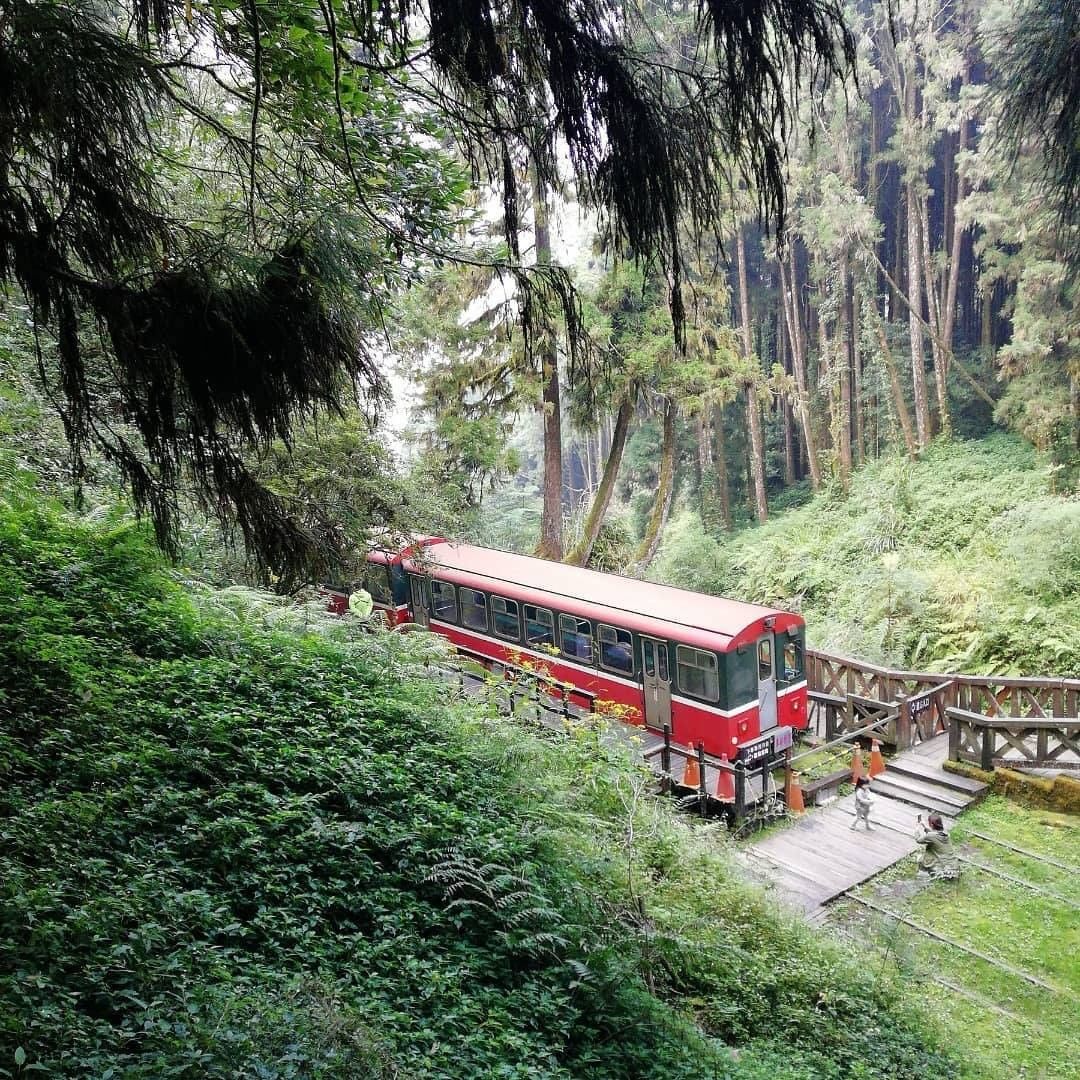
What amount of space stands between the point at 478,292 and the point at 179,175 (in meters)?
8.58

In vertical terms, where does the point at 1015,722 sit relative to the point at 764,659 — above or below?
below

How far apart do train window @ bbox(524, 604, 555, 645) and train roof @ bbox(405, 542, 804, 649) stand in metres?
0.20

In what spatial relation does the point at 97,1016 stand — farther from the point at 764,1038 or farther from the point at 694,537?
the point at 694,537

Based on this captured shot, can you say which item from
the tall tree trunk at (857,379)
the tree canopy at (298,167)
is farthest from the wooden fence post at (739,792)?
the tall tree trunk at (857,379)

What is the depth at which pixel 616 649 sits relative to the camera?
10.8m

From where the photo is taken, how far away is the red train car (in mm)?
9656

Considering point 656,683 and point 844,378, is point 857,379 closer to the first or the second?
point 844,378

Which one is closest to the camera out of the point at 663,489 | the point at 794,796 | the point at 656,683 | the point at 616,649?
the point at 794,796

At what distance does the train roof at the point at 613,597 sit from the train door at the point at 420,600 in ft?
2.23

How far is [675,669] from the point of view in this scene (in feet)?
32.8

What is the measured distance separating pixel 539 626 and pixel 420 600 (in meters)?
3.41

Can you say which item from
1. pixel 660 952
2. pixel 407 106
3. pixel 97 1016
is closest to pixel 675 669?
pixel 660 952

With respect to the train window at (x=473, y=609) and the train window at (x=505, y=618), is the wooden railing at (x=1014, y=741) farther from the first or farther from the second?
the train window at (x=473, y=609)

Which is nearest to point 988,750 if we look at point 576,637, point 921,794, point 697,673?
point 921,794
